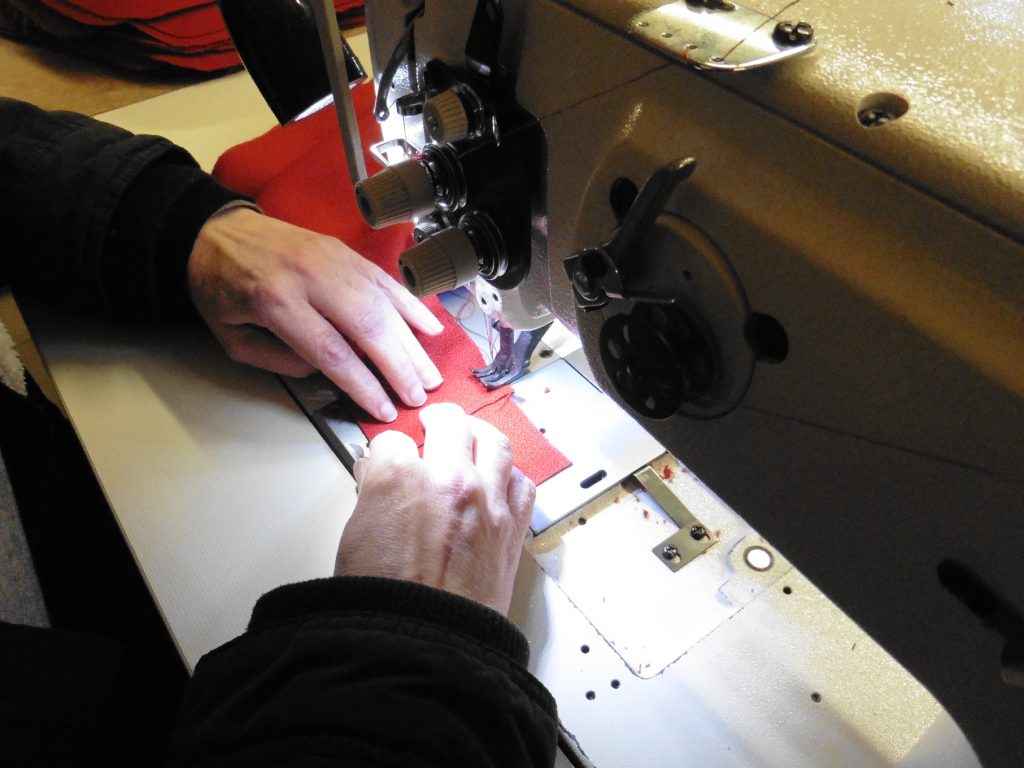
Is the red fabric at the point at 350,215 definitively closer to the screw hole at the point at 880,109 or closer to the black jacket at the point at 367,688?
the black jacket at the point at 367,688

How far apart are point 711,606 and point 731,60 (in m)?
0.54

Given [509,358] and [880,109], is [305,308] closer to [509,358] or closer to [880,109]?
[509,358]

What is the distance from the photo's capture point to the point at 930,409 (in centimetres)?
39

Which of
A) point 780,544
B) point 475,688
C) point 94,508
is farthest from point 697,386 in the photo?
point 94,508

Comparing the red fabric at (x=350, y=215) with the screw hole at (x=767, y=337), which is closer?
the screw hole at (x=767, y=337)

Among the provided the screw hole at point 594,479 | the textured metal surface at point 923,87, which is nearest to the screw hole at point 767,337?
the textured metal surface at point 923,87

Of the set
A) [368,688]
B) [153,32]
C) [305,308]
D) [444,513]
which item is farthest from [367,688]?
[153,32]

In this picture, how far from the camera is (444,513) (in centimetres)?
77

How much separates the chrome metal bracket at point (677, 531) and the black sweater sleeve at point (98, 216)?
63cm

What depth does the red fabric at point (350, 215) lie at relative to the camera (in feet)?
3.02

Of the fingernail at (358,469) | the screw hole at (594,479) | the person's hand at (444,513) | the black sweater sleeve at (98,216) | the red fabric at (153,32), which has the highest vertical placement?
the red fabric at (153,32)

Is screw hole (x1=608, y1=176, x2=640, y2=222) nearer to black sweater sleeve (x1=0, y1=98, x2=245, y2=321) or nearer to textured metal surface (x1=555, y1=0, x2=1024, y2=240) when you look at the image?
textured metal surface (x1=555, y1=0, x2=1024, y2=240)

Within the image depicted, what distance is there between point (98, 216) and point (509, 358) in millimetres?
520

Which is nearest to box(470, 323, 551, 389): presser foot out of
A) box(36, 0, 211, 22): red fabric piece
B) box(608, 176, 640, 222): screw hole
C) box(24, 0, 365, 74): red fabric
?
box(608, 176, 640, 222): screw hole
